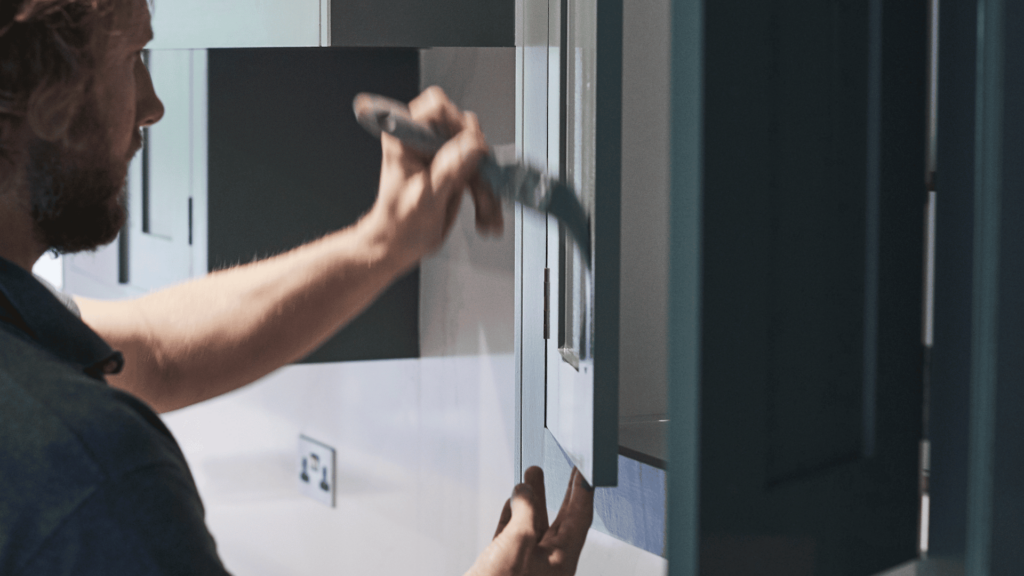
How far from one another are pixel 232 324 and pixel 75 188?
29 cm

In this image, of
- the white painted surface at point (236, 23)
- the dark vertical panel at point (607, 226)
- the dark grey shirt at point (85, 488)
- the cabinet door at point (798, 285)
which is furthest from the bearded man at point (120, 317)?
the white painted surface at point (236, 23)

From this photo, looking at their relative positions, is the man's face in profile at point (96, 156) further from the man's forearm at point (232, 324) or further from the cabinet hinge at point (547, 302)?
the cabinet hinge at point (547, 302)

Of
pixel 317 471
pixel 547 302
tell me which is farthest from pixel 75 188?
pixel 317 471

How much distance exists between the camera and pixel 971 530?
486 millimetres

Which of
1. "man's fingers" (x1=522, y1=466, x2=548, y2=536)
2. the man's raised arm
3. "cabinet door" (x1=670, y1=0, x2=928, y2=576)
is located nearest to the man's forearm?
the man's raised arm

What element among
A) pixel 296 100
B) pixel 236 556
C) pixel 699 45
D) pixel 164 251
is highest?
pixel 296 100

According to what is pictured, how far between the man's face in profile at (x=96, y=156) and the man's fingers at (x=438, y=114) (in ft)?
0.89

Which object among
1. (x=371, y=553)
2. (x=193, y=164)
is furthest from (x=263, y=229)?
(x=371, y=553)

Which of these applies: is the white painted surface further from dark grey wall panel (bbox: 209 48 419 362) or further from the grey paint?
the grey paint

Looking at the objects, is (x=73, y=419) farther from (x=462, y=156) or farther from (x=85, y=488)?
(x=462, y=156)

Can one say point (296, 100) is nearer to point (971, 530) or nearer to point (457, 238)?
point (457, 238)

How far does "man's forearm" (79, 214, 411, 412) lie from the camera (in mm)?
990

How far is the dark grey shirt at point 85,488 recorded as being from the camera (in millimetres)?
477

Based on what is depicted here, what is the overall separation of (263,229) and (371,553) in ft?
2.66
